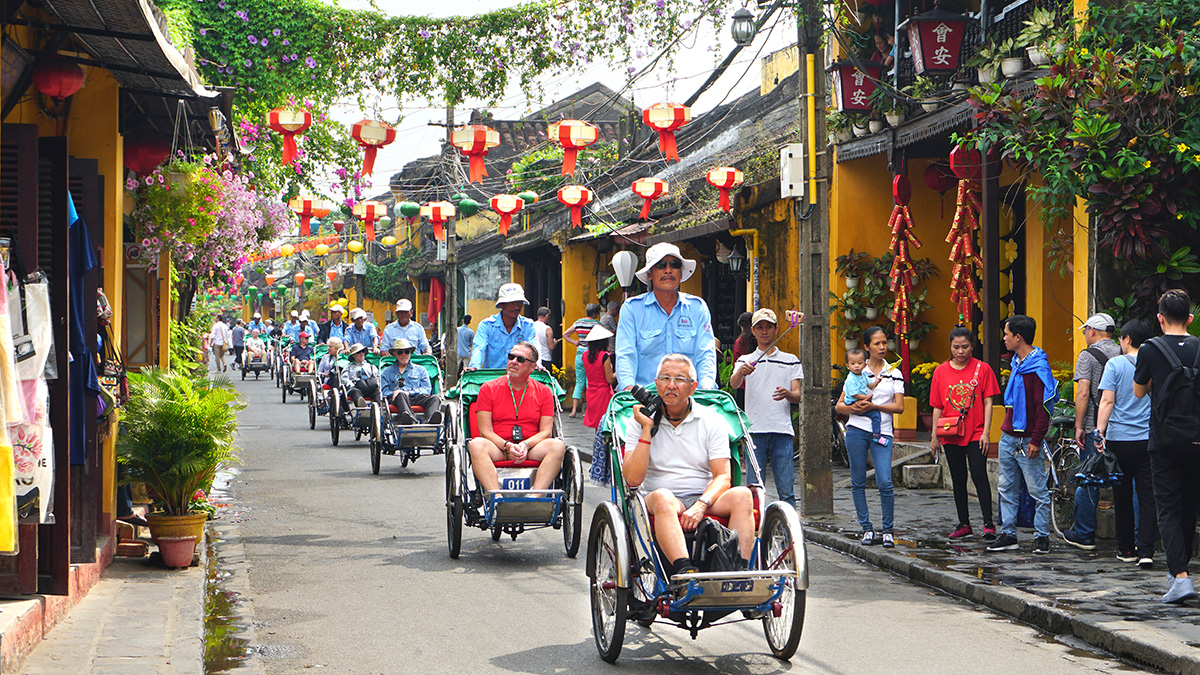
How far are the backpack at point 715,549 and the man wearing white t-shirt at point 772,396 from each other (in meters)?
4.13

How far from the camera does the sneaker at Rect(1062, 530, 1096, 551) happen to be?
31.4 feet

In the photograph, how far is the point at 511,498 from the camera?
896cm

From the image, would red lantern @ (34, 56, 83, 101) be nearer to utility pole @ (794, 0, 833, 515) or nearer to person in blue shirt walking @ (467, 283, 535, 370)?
person in blue shirt walking @ (467, 283, 535, 370)

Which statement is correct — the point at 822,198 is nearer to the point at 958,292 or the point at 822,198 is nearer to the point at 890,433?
the point at 890,433

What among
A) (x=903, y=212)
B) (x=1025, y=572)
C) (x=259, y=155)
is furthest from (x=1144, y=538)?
(x=259, y=155)

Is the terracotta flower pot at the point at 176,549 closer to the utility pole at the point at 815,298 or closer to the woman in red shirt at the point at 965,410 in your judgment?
the utility pole at the point at 815,298

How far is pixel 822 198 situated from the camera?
1138 centimetres

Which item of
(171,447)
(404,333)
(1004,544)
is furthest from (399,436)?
(1004,544)

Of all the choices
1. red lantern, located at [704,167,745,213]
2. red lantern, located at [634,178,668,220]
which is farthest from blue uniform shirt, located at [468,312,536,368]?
red lantern, located at [634,178,668,220]

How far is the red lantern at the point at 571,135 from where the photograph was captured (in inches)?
639

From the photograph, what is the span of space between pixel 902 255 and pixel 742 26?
12.2 feet

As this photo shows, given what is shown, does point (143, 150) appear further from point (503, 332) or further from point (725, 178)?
point (725, 178)

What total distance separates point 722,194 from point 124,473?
11150 millimetres

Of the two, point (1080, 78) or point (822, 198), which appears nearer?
point (1080, 78)
